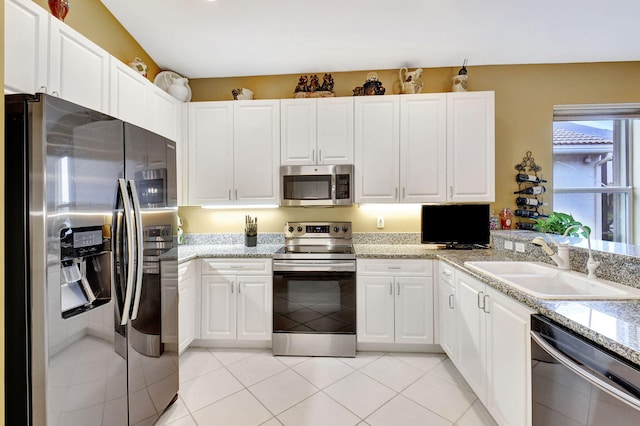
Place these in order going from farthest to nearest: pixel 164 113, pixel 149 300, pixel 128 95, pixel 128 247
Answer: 1. pixel 164 113
2. pixel 128 95
3. pixel 149 300
4. pixel 128 247

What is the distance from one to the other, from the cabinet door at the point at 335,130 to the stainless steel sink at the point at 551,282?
1461 mm

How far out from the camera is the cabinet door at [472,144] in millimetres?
2686

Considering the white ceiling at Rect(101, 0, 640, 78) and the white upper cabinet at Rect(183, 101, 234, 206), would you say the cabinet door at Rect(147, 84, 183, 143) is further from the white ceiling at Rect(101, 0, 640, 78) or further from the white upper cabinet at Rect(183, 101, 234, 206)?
the white ceiling at Rect(101, 0, 640, 78)

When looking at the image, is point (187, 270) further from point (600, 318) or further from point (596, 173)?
point (596, 173)

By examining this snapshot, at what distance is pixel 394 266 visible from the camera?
251cm

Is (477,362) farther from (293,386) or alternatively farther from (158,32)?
(158,32)

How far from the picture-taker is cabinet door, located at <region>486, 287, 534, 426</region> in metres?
1.30

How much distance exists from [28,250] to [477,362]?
2267 millimetres

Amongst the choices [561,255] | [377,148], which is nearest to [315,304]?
[377,148]

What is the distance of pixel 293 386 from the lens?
2094 mm

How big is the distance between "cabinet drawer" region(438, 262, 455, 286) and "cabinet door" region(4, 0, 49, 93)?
2743 mm

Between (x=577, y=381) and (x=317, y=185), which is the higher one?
(x=317, y=185)

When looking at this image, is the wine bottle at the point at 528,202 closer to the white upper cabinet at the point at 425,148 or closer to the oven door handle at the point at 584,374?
the white upper cabinet at the point at 425,148

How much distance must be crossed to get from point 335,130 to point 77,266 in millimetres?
2223
